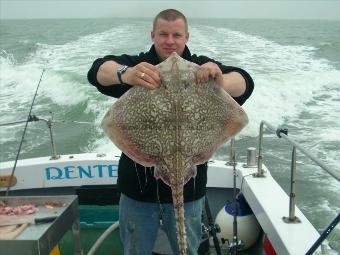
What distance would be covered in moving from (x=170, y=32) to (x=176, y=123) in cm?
73

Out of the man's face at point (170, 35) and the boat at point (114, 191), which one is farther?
the boat at point (114, 191)

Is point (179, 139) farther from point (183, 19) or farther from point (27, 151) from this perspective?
point (27, 151)

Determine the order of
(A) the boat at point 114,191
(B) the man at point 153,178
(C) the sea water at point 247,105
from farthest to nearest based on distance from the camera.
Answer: (C) the sea water at point 247,105, (A) the boat at point 114,191, (B) the man at point 153,178

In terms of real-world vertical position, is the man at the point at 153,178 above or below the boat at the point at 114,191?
above

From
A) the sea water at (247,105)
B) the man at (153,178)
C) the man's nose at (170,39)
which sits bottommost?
the sea water at (247,105)

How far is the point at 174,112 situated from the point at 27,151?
9.46 meters

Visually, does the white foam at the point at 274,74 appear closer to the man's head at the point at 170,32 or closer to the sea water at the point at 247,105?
the sea water at the point at 247,105

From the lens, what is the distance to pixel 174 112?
2.01 m

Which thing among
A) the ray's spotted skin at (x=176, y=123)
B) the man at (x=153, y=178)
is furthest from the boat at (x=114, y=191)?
the ray's spotted skin at (x=176, y=123)

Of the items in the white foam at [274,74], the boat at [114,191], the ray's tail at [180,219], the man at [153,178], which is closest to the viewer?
the ray's tail at [180,219]

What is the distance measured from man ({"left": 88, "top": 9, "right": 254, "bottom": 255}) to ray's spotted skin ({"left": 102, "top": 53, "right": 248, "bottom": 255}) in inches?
10.4

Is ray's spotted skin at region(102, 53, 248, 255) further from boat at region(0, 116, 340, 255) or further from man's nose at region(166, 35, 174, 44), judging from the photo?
boat at region(0, 116, 340, 255)

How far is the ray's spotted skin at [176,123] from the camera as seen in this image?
2008 millimetres

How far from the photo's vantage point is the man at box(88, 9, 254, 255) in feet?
8.04
